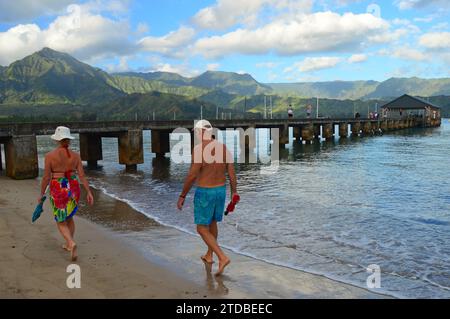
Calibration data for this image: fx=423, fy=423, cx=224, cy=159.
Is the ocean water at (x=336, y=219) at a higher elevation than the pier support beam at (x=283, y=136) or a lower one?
lower

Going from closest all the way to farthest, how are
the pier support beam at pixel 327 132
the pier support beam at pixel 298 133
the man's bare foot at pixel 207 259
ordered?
1. the man's bare foot at pixel 207 259
2. the pier support beam at pixel 298 133
3. the pier support beam at pixel 327 132

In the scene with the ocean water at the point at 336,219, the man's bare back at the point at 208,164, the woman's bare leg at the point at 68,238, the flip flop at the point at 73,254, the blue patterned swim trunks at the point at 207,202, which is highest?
the man's bare back at the point at 208,164

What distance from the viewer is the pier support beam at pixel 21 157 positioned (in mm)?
19672

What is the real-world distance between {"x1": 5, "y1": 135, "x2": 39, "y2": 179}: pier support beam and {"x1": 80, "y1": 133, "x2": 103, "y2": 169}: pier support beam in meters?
7.56

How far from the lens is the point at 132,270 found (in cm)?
665

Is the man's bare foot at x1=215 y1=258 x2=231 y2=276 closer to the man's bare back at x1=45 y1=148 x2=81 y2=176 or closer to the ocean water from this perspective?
the ocean water

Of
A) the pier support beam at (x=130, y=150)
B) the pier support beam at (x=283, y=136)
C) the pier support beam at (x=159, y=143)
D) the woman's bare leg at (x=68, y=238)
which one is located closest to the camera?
the woman's bare leg at (x=68, y=238)

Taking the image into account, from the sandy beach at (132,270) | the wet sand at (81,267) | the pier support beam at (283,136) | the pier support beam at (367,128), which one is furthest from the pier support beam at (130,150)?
the pier support beam at (367,128)

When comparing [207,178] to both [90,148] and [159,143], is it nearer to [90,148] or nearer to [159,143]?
[90,148]

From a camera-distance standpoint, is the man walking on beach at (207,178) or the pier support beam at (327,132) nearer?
the man walking on beach at (207,178)

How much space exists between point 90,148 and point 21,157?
824 cm

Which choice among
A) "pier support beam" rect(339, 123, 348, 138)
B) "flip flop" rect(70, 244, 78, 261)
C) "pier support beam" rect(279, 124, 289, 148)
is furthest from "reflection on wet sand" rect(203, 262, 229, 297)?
"pier support beam" rect(339, 123, 348, 138)

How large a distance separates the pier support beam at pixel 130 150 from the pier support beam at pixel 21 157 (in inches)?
252

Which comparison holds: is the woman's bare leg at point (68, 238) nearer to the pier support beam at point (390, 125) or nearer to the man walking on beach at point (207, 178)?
the man walking on beach at point (207, 178)
